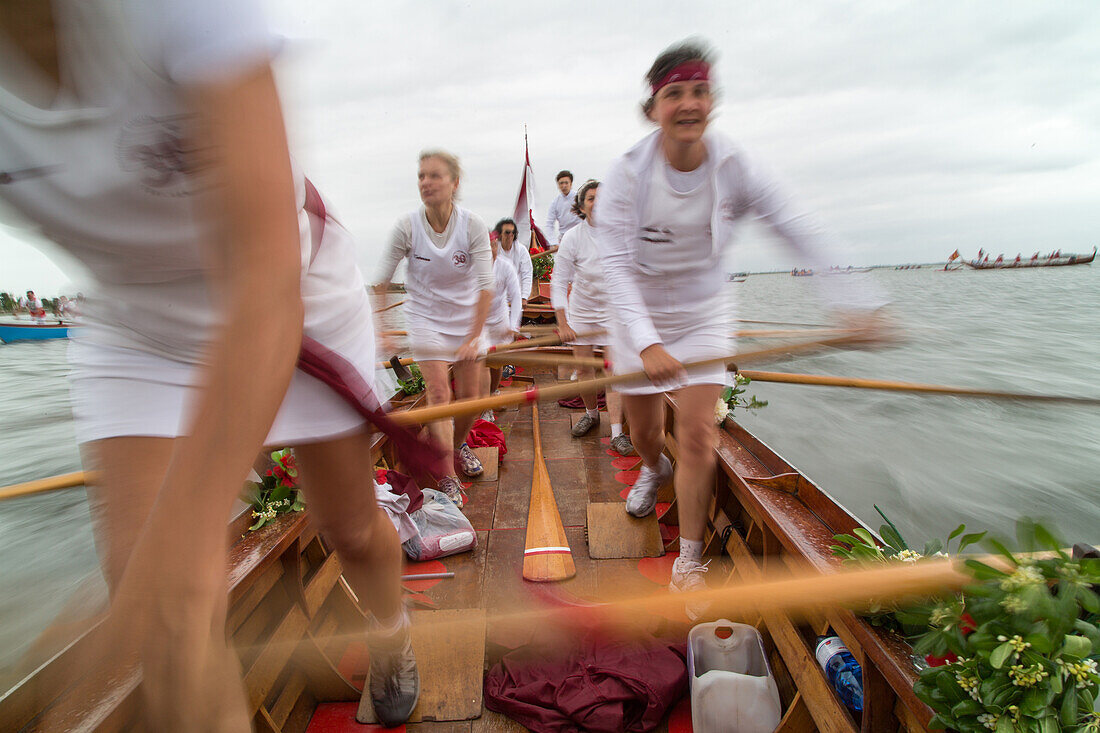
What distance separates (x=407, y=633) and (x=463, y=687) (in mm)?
543

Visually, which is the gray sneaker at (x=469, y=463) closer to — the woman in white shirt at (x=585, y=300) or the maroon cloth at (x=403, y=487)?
the maroon cloth at (x=403, y=487)

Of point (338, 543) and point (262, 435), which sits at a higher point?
point (262, 435)

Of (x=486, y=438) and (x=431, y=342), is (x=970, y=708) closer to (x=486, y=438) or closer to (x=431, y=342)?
(x=431, y=342)

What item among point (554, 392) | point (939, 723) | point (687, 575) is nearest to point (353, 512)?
point (554, 392)

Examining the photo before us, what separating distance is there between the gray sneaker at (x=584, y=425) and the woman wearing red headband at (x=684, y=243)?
2.81m

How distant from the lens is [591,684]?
2.33m

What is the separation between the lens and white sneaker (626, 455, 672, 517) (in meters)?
3.59

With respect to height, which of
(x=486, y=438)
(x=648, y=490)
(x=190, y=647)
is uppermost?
(x=190, y=647)

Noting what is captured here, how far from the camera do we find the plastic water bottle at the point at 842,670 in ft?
5.57

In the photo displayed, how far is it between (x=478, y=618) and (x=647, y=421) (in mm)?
1251

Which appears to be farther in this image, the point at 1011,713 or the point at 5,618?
the point at 5,618

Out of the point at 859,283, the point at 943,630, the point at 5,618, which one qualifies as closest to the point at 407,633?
the point at 943,630

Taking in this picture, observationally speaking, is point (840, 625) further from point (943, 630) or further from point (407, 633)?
point (407, 633)

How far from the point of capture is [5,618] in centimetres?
450
